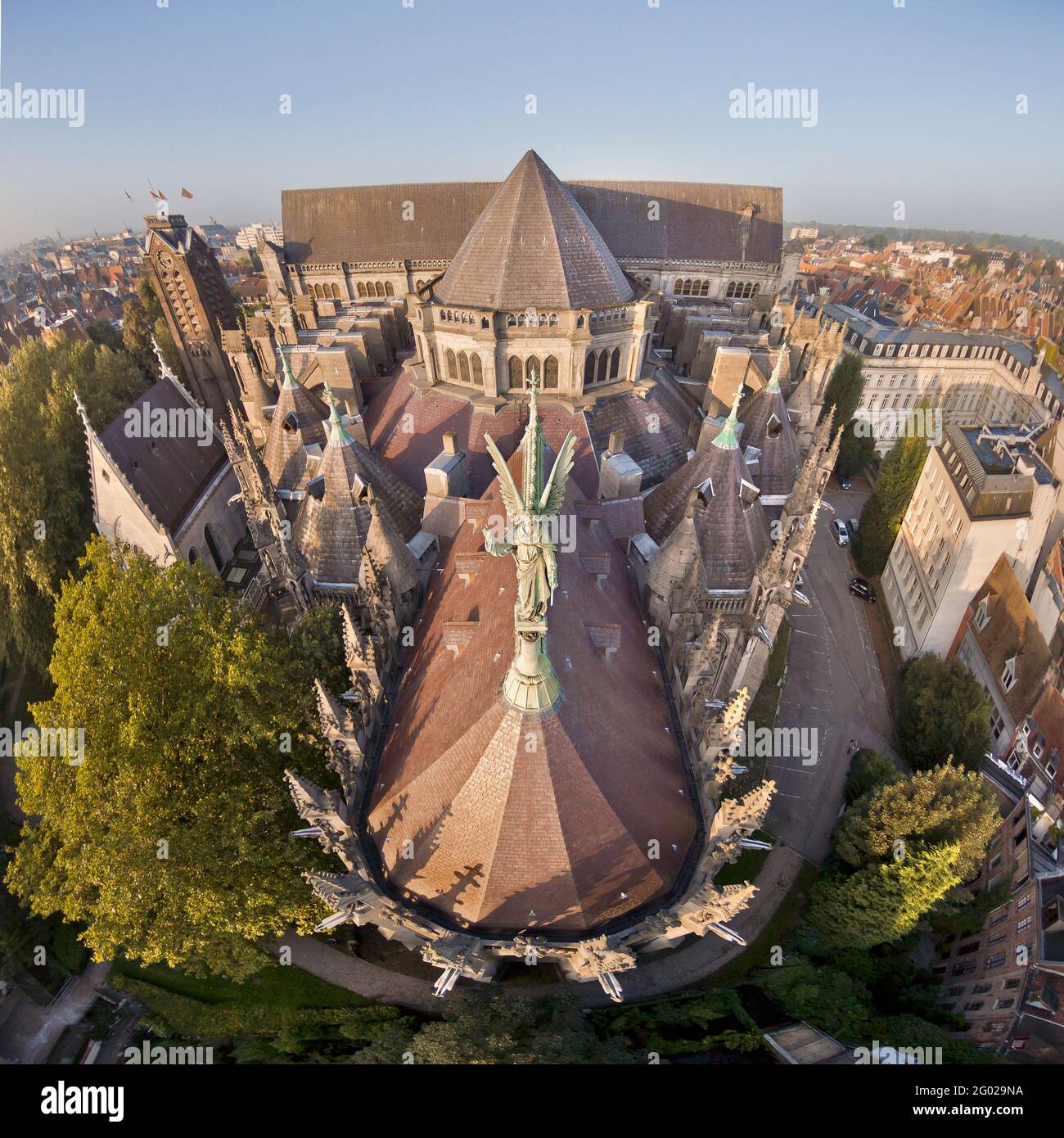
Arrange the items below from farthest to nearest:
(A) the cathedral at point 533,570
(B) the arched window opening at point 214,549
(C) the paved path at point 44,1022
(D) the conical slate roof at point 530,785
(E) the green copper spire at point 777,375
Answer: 1. (B) the arched window opening at point 214,549
2. (E) the green copper spire at point 777,375
3. (C) the paved path at point 44,1022
4. (A) the cathedral at point 533,570
5. (D) the conical slate roof at point 530,785

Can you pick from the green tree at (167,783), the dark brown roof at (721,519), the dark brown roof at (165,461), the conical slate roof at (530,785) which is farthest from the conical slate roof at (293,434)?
the dark brown roof at (721,519)

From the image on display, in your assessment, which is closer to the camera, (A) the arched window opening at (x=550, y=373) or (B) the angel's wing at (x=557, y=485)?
(B) the angel's wing at (x=557, y=485)

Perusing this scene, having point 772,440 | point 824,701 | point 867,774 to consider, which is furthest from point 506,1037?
point 824,701

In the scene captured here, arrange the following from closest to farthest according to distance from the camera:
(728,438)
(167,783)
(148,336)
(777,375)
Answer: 1. (167,783)
2. (728,438)
3. (777,375)
4. (148,336)

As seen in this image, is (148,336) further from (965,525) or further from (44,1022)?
(965,525)

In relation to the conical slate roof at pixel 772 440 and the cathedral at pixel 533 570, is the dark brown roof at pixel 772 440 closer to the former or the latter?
the conical slate roof at pixel 772 440

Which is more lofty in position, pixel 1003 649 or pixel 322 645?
pixel 322 645

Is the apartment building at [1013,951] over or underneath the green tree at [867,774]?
underneath
